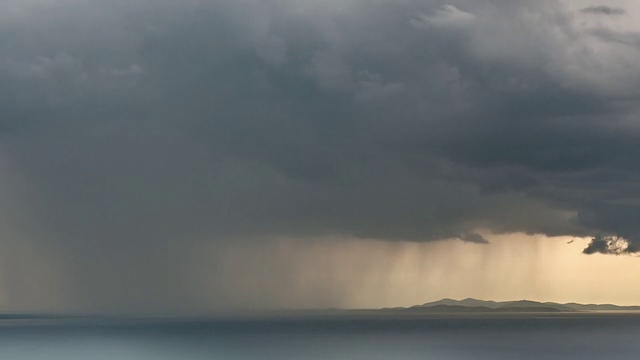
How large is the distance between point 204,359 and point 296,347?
2889cm

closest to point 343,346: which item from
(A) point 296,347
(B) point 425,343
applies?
(A) point 296,347

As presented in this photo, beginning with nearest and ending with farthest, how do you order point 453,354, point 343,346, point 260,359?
point 260,359, point 453,354, point 343,346

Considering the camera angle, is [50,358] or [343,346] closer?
[50,358]

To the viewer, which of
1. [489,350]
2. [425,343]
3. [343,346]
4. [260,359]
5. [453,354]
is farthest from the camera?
[425,343]

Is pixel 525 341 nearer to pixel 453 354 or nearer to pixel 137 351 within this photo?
pixel 453 354

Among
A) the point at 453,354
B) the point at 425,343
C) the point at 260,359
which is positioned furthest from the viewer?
the point at 425,343

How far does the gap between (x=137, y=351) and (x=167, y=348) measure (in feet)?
25.8

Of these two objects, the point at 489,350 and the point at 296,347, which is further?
the point at 296,347

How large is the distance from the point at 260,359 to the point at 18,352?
135 feet

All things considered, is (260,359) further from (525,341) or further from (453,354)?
(525,341)

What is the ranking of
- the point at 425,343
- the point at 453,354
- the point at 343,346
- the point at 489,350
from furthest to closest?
the point at 425,343
the point at 343,346
the point at 489,350
the point at 453,354

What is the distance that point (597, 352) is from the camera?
130500 millimetres

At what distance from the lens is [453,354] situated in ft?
395

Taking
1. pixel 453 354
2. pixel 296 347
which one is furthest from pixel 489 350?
pixel 296 347
